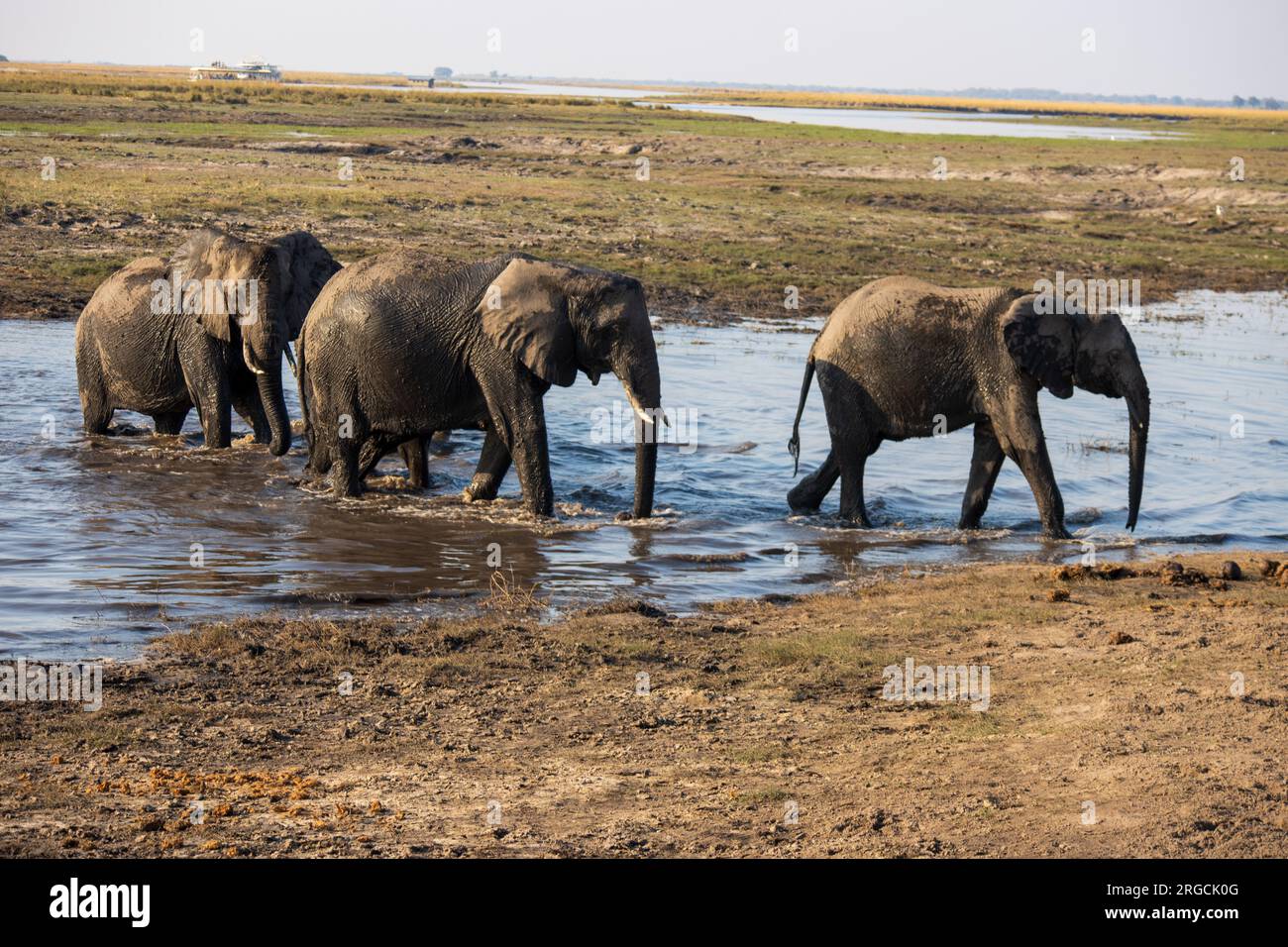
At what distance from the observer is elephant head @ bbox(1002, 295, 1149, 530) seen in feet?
45.8

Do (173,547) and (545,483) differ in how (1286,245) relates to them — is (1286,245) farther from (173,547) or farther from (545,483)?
(173,547)

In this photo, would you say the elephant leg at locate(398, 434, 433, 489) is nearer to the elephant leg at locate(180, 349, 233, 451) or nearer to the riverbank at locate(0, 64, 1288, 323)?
the elephant leg at locate(180, 349, 233, 451)

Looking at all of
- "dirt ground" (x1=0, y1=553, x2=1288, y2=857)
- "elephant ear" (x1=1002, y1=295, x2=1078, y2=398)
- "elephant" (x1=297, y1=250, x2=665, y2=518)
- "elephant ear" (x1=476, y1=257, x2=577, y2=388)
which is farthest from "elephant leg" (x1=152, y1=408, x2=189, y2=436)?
"elephant ear" (x1=1002, y1=295, x2=1078, y2=398)

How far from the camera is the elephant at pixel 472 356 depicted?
13.8 m

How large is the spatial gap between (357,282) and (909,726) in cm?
795

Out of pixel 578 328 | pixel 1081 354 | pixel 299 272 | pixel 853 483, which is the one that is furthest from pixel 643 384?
pixel 299 272

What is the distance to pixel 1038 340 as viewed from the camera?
1395cm

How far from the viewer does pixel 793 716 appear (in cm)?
895

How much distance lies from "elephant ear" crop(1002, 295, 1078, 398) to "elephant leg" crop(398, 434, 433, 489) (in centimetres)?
582

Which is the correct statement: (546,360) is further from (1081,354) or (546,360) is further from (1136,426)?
(1136,426)

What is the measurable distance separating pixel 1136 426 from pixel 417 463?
274 inches

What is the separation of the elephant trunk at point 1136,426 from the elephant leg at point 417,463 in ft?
22.2
